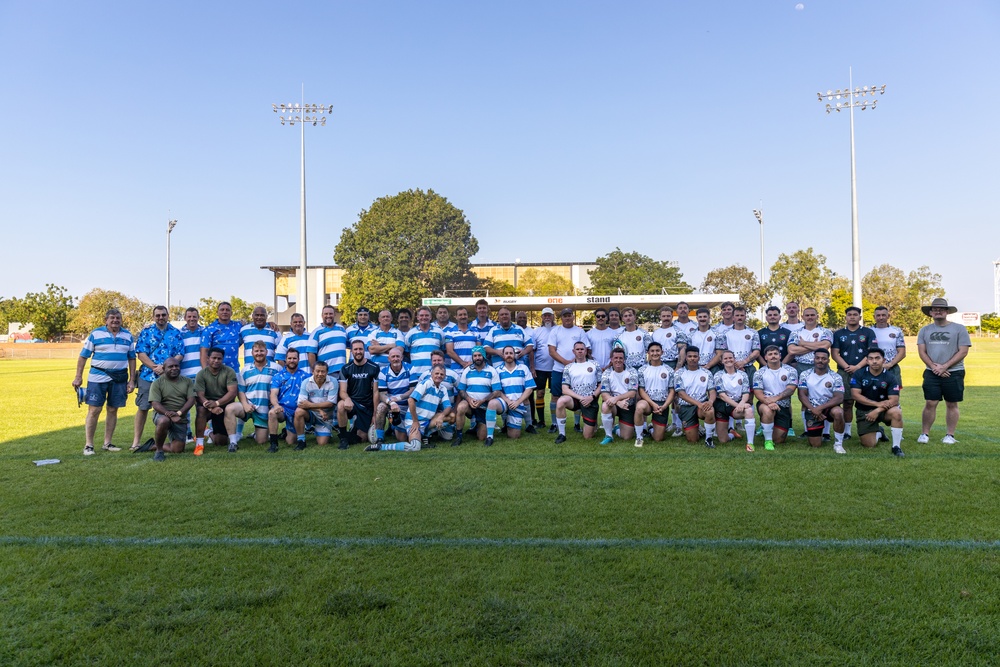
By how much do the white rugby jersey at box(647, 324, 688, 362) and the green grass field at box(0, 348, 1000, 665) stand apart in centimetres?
205

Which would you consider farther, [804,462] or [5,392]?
[5,392]

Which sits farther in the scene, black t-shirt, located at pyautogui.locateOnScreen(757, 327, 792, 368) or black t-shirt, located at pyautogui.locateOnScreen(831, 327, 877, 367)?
black t-shirt, located at pyautogui.locateOnScreen(757, 327, 792, 368)

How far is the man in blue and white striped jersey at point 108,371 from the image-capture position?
7336 millimetres

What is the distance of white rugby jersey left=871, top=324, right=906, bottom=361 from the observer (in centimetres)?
775

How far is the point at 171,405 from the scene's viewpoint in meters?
7.25

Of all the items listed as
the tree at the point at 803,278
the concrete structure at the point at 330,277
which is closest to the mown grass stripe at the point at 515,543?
the tree at the point at 803,278

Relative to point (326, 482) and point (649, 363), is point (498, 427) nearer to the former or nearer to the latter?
point (649, 363)

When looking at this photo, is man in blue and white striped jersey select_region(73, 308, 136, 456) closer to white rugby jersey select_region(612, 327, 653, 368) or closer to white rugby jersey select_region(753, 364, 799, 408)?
white rugby jersey select_region(612, 327, 653, 368)

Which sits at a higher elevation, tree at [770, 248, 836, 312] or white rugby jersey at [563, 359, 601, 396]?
tree at [770, 248, 836, 312]

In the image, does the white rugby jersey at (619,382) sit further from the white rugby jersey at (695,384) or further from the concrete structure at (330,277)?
the concrete structure at (330,277)

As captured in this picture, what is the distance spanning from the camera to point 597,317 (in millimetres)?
8703

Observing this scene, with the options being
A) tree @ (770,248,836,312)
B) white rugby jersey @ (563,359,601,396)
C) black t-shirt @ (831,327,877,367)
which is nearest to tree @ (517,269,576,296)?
tree @ (770,248,836,312)

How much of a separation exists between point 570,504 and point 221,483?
10.1ft

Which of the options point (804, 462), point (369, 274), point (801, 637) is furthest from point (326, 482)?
point (369, 274)
